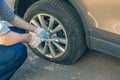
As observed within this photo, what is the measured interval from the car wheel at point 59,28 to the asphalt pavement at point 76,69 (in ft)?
0.29

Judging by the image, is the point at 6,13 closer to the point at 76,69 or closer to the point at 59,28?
the point at 59,28

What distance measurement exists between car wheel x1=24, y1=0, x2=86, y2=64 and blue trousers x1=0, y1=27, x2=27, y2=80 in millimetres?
482

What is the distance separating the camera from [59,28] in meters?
3.11

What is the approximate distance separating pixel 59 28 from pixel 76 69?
52 centimetres

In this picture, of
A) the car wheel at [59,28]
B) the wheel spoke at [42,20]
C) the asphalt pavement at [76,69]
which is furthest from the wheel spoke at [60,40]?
the asphalt pavement at [76,69]

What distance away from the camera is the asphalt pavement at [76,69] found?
319cm

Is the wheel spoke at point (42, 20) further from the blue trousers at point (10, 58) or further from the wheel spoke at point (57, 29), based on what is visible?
the blue trousers at point (10, 58)

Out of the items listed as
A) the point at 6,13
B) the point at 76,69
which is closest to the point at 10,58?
the point at 6,13

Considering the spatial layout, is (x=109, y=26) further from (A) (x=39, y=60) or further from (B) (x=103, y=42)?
(A) (x=39, y=60)

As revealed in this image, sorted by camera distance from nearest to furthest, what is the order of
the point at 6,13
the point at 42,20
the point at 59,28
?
the point at 6,13
the point at 59,28
the point at 42,20

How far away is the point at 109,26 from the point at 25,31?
3.04 ft

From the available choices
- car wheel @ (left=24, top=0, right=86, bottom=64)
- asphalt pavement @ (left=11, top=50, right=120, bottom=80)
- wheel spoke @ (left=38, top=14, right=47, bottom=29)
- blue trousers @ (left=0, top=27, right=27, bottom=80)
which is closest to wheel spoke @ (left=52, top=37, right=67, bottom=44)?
car wheel @ (left=24, top=0, right=86, bottom=64)

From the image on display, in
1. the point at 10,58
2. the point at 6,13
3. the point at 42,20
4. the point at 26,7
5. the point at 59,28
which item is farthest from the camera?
the point at 26,7

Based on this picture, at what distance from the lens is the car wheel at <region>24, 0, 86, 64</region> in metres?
3.01
